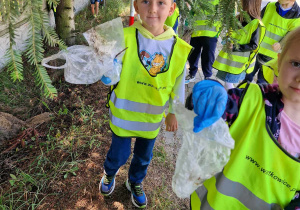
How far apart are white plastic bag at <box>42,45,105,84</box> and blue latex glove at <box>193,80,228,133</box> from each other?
627mm

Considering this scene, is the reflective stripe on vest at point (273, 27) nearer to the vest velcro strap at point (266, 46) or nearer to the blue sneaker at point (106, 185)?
the vest velcro strap at point (266, 46)

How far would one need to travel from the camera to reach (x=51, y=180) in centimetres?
201

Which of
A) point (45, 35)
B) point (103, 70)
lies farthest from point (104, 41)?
point (45, 35)

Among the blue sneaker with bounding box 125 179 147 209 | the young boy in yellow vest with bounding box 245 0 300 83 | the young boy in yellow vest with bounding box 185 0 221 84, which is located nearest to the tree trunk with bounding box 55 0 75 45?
the young boy in yellow vest with bounding box 185 0 221 84

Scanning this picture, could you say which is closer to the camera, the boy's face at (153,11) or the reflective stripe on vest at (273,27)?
the boy's face at (153,11)

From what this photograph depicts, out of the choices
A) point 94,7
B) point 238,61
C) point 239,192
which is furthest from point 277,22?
point 94,7

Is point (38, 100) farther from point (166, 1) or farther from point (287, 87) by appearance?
point (287, 87)

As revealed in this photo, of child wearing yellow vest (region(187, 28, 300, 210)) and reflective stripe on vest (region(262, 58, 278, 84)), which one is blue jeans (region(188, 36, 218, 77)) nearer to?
reflective stripe on vest (region(262, 58, 278, 84))

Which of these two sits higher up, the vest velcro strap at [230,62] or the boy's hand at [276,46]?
the boy's hand at [276,46]

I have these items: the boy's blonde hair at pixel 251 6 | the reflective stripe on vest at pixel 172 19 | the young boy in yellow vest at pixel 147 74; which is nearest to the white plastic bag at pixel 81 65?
the young boy in yellow vest at pixel 147 74

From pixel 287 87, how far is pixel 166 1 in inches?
35.0

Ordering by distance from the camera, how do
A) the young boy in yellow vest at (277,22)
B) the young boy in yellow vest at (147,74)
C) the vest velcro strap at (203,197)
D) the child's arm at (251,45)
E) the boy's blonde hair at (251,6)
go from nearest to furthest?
the vest velcro strap at (203,197) < the young boy in yellow vest at (147,74) < the boy's blonde hair at (251,6) < the child's arm at (251,45) < the young boy in yellow vest at (277,22)

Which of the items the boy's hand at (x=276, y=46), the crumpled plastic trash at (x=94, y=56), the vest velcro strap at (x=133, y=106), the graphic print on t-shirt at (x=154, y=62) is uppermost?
the crumpled plastic trash at (x=94, y=56)

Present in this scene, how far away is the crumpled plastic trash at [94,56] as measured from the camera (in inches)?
46.3
